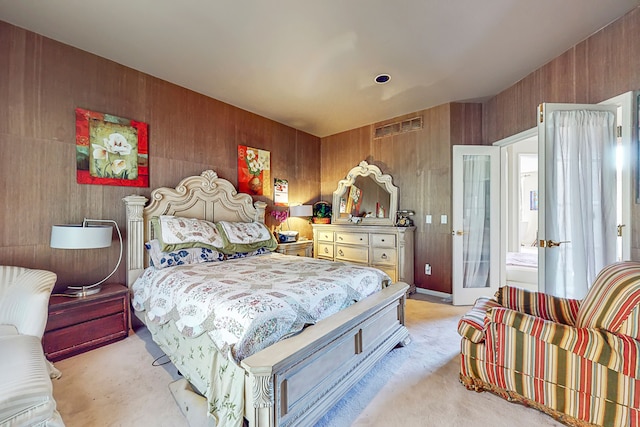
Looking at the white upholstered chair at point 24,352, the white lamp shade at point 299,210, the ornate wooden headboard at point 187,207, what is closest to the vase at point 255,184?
the ornate wooden headboard at point 187,207

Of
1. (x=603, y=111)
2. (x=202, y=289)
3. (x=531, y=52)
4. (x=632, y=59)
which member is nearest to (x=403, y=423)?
(x=202, y=289)

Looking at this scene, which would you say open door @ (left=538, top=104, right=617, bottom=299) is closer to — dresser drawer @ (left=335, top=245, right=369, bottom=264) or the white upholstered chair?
dresser drawer @ (left=335, top=245, right=369, bottom=264)

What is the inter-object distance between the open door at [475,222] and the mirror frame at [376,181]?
2.96 ft

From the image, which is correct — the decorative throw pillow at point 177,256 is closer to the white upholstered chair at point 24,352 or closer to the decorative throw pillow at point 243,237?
the decorative throw pillow at point 243,237

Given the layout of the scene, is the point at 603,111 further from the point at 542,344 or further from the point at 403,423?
the point at 403,423

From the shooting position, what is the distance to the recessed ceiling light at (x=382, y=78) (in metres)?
2.97

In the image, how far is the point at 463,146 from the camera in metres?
3.57

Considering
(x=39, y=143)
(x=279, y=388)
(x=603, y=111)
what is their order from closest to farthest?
(x=279, y=388) → (x=603, y=111) → (x=39, y=143)

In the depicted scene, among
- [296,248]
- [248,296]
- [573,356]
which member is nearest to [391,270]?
[296,248]

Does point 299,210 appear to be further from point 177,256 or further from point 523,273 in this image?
point 523,273

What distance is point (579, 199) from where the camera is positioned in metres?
2.25

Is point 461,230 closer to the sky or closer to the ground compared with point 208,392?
closer to the sky

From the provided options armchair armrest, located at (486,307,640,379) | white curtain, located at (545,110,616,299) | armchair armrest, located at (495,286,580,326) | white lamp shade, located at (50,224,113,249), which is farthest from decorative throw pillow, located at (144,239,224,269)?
white curtain, located at (545,110,616,299)

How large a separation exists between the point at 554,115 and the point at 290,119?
3286mm
